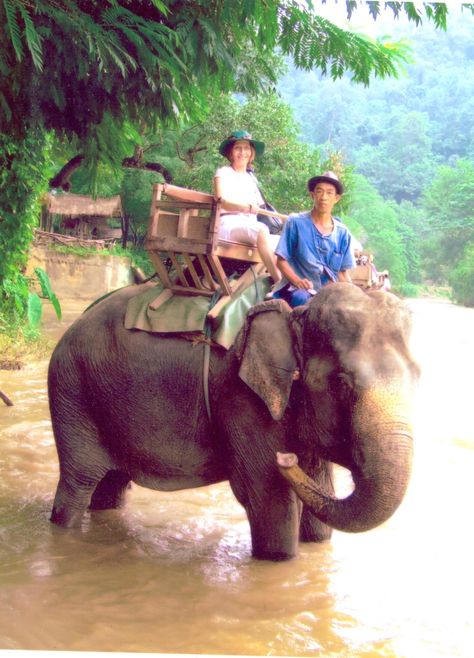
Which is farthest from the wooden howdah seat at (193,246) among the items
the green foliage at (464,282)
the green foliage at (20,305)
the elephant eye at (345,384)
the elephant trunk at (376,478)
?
the green foliage at (464,282)

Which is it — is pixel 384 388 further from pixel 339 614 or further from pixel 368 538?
pixel 368 538

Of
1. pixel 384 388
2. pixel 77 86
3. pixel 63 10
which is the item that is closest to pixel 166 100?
pixel 77 86

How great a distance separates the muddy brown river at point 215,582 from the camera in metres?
3.39

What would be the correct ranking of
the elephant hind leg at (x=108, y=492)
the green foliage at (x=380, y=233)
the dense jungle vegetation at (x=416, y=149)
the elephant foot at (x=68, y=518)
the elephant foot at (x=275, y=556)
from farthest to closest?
the dense jungle vegetation at (x=416, y=149)
the green foliage at (x=380, y=233)
the elephant hind leg at (x=108, y=492)
the elephant foot at (x=68, y=518)
the elephant foot at (x=275, y=556)

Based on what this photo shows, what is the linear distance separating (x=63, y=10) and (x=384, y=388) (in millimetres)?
3136

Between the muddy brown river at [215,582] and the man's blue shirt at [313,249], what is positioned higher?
the man's blue shirt at [313,249]

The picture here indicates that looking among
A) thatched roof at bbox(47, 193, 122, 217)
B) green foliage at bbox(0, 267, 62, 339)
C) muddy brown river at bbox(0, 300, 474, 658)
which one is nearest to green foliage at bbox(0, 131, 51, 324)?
green foliage at bbox(0, 267, 62, 339)

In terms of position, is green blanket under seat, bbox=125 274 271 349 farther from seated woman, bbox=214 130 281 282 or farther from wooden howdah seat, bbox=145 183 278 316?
seated woman, bbox=214 130 281 282

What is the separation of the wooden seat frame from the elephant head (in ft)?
1.68

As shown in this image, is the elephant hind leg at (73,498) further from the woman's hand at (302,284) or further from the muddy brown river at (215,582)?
the woman's hand at (302,284)

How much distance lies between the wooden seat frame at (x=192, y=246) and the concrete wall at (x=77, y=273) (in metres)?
17.9

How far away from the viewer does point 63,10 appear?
462 cm

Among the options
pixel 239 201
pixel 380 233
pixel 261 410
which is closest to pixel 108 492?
pixel 261 410

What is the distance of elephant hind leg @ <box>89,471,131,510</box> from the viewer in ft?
16.4
